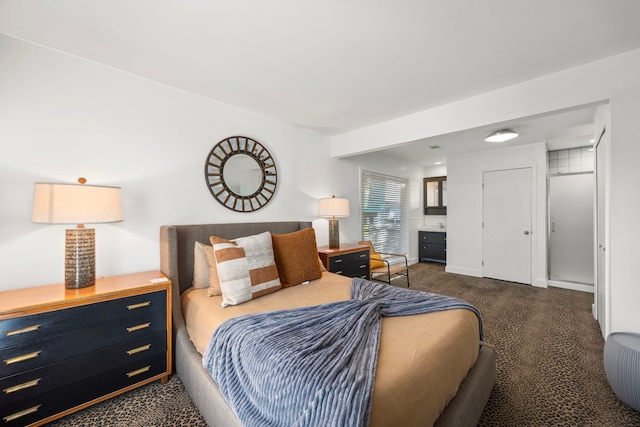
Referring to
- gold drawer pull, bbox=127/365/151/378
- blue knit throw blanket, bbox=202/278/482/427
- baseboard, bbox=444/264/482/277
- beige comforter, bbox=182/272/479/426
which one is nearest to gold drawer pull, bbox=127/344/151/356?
gold drawer pull, bbox=127/365/151/378

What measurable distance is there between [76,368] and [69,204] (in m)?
1.02

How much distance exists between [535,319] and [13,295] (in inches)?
186

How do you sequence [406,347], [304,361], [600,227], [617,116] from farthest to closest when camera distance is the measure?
[600,227]
[617,116]
[406,347]
[304,361]

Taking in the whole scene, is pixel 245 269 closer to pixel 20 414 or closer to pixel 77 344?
pixel 77 344

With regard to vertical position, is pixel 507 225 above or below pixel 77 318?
above

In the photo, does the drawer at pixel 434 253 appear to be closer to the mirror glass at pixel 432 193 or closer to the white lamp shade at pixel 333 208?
the mirror glass at pixel 432 193

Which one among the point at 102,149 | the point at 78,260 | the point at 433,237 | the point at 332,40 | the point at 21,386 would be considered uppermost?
the point at 332,40

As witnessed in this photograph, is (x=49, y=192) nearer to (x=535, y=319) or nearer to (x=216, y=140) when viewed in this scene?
(x=216, y=140)

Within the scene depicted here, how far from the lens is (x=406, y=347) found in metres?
1.35

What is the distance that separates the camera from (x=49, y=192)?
1.67 m

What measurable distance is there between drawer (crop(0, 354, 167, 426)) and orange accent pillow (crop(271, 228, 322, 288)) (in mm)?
1108

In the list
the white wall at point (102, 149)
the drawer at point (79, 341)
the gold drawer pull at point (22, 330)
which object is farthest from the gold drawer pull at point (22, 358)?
the white wall at point (102, 149)

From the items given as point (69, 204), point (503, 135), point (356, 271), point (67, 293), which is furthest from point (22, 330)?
point (503, 135)

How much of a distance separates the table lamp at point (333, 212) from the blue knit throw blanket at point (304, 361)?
196cm
